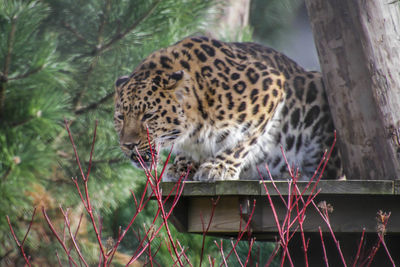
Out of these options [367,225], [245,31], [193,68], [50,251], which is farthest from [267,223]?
[245,31]

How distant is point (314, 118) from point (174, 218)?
43.5 inches

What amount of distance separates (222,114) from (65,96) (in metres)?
2.49

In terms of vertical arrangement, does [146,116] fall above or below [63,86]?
above

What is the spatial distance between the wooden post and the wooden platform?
0.91ft

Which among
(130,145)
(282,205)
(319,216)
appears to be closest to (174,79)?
(130,145)

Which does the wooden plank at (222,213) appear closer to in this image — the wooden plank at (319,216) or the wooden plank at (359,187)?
the wooden plank at (319,216)

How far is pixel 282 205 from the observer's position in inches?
131

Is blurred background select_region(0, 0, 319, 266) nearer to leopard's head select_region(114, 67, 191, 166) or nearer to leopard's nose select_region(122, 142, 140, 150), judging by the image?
leopard's head select_region(114, 67, 191, 166)

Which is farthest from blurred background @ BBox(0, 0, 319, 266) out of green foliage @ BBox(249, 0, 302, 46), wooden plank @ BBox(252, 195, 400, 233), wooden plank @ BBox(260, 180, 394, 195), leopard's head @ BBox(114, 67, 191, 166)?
green foliage @ BBox(249, 0, 302, 46)

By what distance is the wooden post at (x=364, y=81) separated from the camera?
3.51 metres

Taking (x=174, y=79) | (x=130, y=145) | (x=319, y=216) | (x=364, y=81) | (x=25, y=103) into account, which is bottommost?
(x=25, y=103)

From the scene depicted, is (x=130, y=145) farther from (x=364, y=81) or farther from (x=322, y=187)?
(x=364, y=81)

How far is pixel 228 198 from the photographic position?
333 cm

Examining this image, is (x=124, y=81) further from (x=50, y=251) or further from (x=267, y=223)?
(x=50, y=251)
